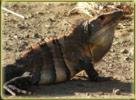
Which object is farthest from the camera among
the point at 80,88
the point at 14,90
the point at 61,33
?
the point at 61,33

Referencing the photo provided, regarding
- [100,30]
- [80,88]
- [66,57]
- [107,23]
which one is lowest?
[80,88]

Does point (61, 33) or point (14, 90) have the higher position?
point (61, 33)

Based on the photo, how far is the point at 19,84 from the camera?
912 cm

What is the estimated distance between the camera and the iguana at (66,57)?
9406mm

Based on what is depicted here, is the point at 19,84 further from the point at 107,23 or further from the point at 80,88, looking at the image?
the point at 107,23

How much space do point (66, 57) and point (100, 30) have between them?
711mm

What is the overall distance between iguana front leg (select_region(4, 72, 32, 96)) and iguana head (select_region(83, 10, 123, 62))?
1.24m

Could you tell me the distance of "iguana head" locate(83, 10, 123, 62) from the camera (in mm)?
9883

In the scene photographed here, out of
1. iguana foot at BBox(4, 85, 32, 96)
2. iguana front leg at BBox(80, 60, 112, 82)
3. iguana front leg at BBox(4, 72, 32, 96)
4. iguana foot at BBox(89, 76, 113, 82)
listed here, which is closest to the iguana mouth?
iguana front leg at BBox(80, 60, 112, 82)

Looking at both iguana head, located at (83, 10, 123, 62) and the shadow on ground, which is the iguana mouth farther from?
the shadow on ground

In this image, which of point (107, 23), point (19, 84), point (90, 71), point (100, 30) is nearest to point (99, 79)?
point (90, 71)

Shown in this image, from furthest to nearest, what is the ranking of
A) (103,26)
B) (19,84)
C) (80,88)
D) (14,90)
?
(103,26) → (80,88) → (19,84) → (14,90)

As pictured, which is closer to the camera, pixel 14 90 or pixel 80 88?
pixel 14 90

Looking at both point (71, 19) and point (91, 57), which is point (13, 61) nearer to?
point (91, 57)
